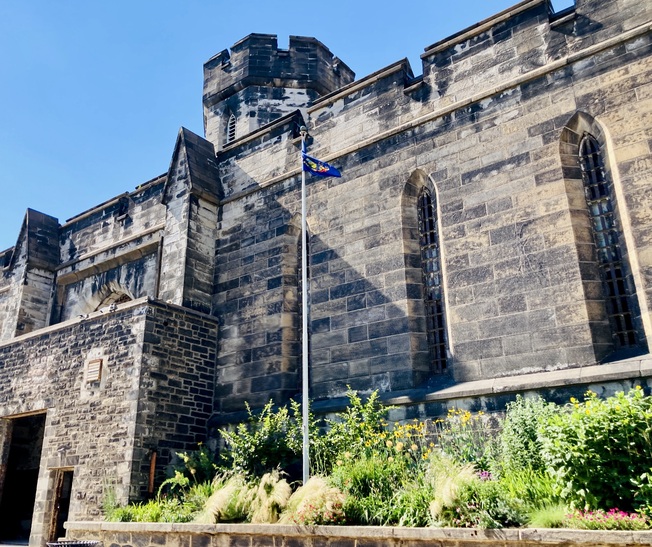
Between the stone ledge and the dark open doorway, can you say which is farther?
the dark open doorway

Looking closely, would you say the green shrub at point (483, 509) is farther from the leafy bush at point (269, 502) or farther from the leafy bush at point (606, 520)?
the leafy bush at point (269, 502)

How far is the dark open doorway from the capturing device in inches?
607

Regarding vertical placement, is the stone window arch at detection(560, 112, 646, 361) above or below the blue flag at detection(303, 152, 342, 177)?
below

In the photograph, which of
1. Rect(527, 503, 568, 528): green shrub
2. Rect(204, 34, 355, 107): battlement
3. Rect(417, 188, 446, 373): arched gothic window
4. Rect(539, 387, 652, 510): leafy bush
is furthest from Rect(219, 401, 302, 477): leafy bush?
Rect(204, 34, 355, 107): battlement

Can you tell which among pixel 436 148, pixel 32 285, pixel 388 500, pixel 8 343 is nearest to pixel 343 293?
pixel 436 148

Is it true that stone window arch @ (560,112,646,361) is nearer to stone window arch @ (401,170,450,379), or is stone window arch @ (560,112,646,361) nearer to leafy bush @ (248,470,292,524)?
stone window arch @ (401,170,450,379)

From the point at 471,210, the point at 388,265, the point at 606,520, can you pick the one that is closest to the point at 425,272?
the point at 388,265

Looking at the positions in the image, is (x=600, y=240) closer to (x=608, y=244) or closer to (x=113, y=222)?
(x=608, y=244)

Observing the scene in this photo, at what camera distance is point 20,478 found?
16016 millimetres

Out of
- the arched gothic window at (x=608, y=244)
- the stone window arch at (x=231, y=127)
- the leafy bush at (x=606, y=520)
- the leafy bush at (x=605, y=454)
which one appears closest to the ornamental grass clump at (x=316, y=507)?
the leafy bush at (x=605, y=454)

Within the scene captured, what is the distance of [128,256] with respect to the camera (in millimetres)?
16172

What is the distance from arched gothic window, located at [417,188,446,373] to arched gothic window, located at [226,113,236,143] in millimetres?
9200

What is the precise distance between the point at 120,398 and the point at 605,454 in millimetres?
8975

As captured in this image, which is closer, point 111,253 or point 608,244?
point 608,244
